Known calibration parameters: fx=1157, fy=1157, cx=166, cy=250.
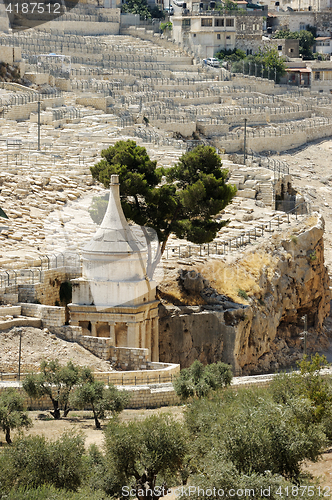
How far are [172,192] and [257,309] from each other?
5096 millimetres

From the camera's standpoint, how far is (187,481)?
896 inches

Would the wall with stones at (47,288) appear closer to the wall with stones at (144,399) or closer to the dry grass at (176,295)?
the dry grass at (176,295)

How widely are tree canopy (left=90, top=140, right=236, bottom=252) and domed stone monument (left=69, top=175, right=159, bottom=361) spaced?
11.7 feet

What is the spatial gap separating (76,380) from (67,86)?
36.5 metres

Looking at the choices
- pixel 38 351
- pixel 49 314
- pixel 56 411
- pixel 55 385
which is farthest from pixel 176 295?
pixel 56 411

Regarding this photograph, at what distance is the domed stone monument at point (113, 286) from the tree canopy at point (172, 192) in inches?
141

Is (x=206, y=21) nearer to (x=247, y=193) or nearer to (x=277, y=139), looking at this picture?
(x=277, y=139)

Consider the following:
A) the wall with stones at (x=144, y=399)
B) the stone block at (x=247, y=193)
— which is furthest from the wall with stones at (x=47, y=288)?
the stone block at (x=247, y=193)

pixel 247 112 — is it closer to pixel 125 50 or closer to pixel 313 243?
pixel 125 50

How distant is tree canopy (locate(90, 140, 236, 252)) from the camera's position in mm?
35375

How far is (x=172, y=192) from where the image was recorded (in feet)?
120

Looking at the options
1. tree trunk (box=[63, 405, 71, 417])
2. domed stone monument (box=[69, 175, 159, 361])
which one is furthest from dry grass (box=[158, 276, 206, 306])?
tree trunk (box=[63, 405, 71, 417])

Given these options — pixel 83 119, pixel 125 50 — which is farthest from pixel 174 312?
pixel 125 50

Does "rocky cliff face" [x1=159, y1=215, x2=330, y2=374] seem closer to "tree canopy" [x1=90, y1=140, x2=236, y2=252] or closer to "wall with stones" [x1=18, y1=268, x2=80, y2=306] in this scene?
"tree canopy" [x1=90, y1=140, x2=236, y2=252]
